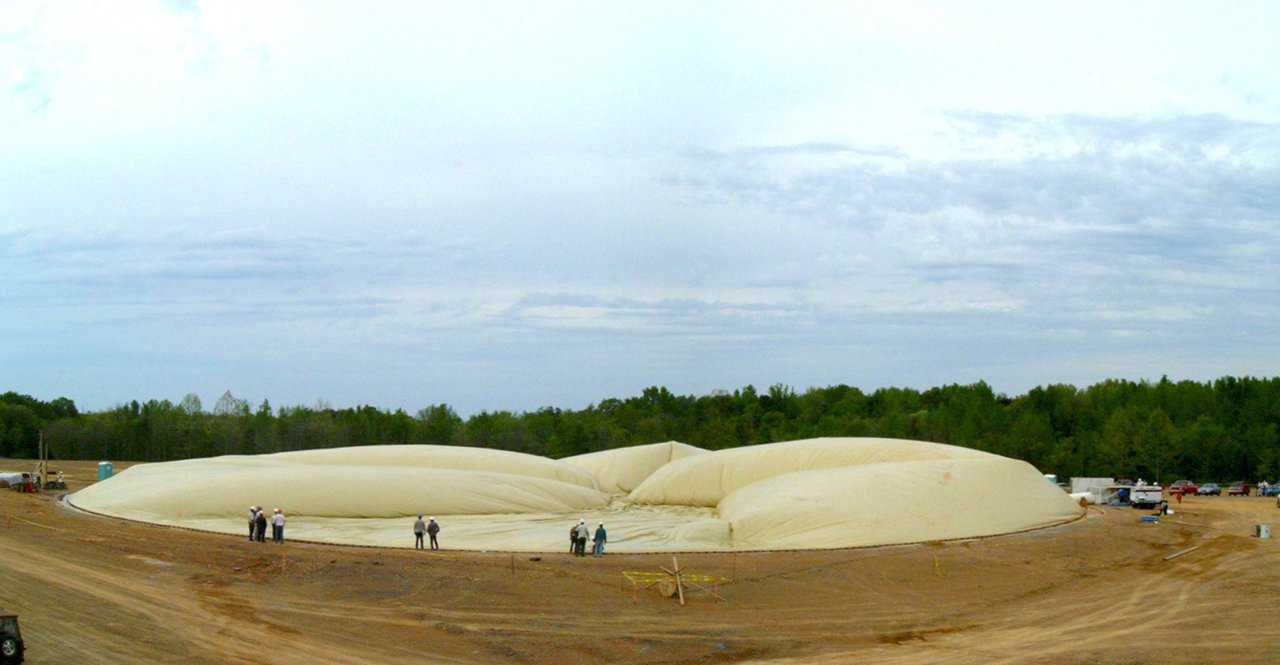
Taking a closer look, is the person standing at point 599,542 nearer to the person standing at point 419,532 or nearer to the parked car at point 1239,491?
the person standing at point 419,532

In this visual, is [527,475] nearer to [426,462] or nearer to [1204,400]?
[426,462]

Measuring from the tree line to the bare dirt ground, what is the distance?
5758 centimetres

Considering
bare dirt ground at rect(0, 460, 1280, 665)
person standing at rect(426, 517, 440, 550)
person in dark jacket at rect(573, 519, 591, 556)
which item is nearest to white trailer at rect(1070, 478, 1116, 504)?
bare dirt ground at rect(0, 460, 1280, 665)

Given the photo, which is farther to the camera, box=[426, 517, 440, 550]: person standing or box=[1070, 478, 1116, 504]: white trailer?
box=[1070, 478, 1116, 504]: white trailer

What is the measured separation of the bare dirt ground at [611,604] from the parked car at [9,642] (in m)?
0.99

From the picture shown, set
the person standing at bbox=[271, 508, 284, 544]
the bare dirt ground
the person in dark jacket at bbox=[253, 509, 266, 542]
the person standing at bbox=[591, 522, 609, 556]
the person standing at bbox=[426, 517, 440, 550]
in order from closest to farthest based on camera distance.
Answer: the bare dirt ground, the person standing at bbox=[591, 522, 609, 556], the person standing at bbox=[426, 517, 440, 550], the person standing at bbox=[271, 508, 284, 544], the person in dark jacket at bbox=[253, 509, 266, 542]

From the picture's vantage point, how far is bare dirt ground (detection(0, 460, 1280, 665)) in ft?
79.3

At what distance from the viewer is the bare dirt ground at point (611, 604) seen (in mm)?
24156

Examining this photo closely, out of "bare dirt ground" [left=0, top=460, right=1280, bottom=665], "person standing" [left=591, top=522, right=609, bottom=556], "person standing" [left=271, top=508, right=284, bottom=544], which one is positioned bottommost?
"bare dirt ground" [left=0, top=460, right=1280, bottom=665]

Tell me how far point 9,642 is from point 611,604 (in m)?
12.8

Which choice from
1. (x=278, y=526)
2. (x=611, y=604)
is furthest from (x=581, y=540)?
(x=278, y=526)

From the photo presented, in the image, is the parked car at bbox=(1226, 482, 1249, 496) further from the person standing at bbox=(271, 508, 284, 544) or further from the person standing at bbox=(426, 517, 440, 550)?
the person standing at bbox=(271, 508, 284, 544)

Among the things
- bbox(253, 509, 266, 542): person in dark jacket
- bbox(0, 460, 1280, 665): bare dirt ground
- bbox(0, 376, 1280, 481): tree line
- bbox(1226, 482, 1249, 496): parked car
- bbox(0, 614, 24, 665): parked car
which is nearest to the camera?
bbox(0, 614, 24, 665): parked car

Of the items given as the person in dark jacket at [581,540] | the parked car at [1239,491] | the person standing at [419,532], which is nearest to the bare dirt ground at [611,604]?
the person in dark jacket at [581,540]
